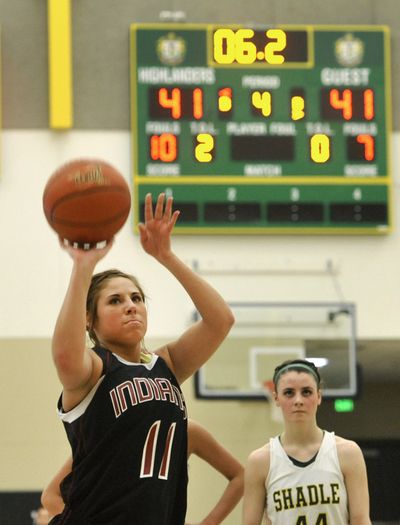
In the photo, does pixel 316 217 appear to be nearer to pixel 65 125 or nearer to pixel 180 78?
pixel 180 78

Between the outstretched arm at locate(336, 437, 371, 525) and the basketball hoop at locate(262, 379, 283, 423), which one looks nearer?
the outstretched arm at locate(336, 437, 371, 525)

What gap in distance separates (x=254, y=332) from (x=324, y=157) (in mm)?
1538

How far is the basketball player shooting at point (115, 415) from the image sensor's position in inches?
124

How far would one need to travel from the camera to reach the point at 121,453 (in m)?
3.23

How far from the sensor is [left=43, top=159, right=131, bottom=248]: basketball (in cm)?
326

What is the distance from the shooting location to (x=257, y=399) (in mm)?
9781

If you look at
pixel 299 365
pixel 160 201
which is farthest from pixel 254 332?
pixel 160 201

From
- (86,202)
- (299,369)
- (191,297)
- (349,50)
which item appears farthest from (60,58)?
(86,202)

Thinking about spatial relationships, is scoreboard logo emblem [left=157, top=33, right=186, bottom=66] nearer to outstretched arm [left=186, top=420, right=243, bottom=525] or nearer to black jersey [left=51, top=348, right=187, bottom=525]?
outstretched arm [left=186, top=420, right=243, bottom=525]

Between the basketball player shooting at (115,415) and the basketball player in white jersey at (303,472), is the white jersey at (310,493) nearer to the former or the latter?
the basketball player in white jersey at (303,472)

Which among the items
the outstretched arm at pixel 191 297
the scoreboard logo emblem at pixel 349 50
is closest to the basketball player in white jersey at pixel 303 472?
the outstretched arm at pixel 191 297

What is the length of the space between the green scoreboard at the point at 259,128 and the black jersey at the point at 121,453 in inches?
251

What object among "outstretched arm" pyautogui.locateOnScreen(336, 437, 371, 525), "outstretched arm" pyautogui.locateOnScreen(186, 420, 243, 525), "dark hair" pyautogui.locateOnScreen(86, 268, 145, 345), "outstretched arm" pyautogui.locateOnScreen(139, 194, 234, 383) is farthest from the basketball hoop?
"dark hair" pyautogui.locateOnScreen(86, 268, 145, 345)

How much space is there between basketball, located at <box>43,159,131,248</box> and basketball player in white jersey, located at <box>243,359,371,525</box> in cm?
108
